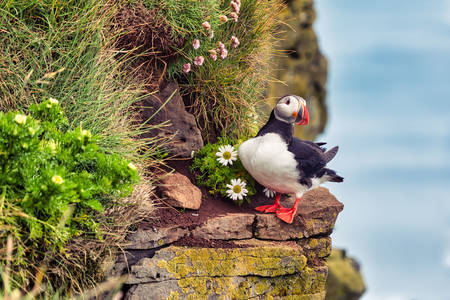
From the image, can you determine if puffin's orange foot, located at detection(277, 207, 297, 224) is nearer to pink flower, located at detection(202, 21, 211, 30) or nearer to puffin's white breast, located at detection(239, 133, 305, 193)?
puffin's white breast, located at detection(239, 133, 305, 193)

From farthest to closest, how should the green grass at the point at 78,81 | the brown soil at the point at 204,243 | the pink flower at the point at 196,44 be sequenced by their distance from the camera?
the pink flower at the point at 196,44 < the brown soil at the point at 204,243 < the green grass at the point at 78,81

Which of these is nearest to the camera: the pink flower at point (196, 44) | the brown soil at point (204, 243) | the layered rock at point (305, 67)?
the brown soil at point (204, 243)

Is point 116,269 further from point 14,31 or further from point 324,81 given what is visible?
point 324,81

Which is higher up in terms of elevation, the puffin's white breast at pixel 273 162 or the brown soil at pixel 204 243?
the puffin's white breast at pixel 273 162

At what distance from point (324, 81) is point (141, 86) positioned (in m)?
13.1

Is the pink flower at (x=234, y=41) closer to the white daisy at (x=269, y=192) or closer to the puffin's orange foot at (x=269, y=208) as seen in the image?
the white daisy at (x=269, y=192)

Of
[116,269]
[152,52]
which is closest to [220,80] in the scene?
[152,52]

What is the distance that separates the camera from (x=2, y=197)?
10.4 feet

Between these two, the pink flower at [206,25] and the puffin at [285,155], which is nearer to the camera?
the puffin at [285,155]

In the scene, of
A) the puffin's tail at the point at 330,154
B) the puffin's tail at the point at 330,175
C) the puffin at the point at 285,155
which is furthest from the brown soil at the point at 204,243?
the puffin's tail at the point at 330,154

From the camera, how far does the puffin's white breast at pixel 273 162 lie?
4.42 m

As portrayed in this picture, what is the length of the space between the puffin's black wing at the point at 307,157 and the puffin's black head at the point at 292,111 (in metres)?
0.22

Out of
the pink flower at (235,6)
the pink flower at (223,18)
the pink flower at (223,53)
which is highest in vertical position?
the pink flower at (235,6)

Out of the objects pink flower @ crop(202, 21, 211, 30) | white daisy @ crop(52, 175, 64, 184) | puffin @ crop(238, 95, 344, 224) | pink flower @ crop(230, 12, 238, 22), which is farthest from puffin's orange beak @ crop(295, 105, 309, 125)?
white daisy @ crop(52, 175, 64, 184)
